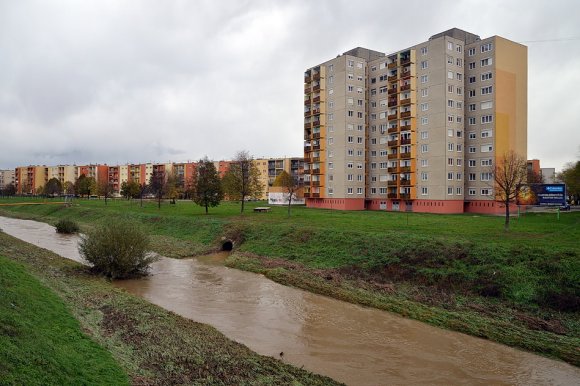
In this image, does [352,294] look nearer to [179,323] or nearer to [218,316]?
[218,316]

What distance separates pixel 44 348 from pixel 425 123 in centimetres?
6522

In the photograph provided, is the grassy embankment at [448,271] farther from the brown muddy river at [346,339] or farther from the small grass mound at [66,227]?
the small grass mound at [66,227]

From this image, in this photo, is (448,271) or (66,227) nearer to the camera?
(448,271)

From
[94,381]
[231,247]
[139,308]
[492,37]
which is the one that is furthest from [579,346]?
[492,37]

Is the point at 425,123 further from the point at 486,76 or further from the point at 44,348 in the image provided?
the point at 44,348

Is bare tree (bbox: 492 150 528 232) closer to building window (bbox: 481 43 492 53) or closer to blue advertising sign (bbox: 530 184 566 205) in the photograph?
blue advertising sign (bbox: 530 184 566 205)

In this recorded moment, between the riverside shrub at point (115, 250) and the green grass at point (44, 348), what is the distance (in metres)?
11.3

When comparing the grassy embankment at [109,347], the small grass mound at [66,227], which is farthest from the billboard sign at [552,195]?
the small grass mound at [66,227]

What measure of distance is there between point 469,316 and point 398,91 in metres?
56.7

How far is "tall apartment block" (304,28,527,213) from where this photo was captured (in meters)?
63.2

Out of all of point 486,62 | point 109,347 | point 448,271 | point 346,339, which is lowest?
point 346,339

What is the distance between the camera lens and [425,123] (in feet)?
217

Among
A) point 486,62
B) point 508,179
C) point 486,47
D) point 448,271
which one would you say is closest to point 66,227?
point 448,271

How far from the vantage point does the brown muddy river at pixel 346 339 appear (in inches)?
542
